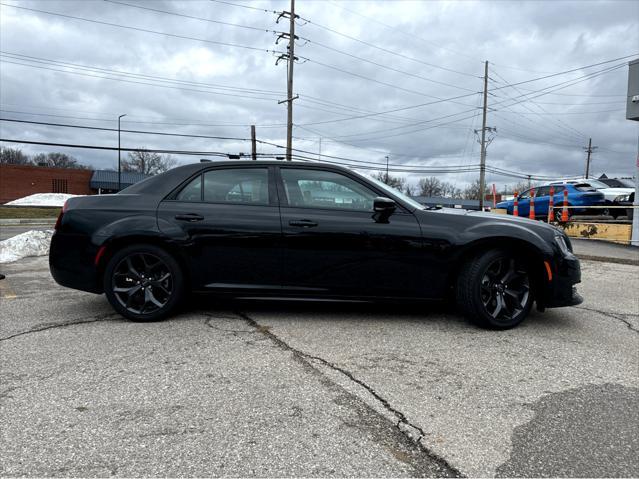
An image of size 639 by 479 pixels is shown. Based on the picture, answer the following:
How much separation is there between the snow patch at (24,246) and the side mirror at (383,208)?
24.1ft

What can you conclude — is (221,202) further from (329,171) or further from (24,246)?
(24,246)

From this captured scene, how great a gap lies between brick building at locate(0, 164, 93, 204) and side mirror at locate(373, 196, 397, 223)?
59.9 m

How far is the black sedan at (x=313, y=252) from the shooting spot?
4.20 meters

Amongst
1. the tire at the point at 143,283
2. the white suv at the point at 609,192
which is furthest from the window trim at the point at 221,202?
the white suv at the point at 609,192

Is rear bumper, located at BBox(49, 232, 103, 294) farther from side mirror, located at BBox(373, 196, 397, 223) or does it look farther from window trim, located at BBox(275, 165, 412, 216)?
side mirror, located at BBox(373, 196, 397, 223)

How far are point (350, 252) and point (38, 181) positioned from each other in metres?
60.4

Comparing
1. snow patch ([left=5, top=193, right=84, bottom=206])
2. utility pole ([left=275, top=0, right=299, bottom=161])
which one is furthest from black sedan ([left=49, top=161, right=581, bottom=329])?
snow patch ([left=5, top=193, right=84, bottom=206])

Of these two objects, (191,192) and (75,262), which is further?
(191,192)

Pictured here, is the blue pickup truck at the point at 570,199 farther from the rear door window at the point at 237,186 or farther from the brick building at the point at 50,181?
the brick building at the point at 50,181

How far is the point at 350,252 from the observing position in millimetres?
4195

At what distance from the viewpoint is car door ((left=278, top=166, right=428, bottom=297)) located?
420cm

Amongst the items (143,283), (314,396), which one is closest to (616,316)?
(314,396)

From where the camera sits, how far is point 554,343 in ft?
12.7

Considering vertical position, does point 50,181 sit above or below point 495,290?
above
